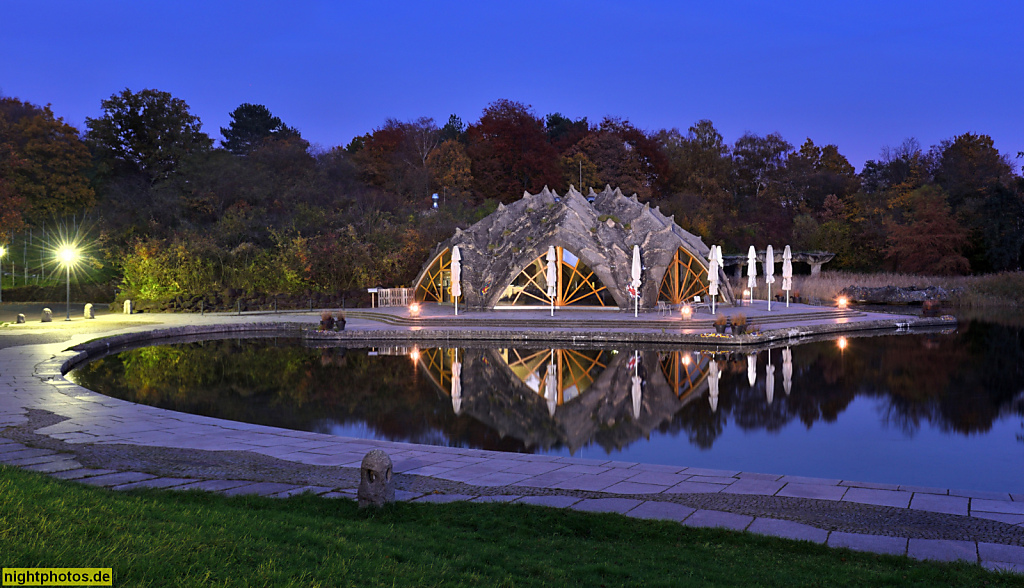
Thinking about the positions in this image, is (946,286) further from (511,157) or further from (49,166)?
(49,166)

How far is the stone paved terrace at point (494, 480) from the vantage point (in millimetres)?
5633

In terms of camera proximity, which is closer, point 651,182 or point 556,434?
point 556,434

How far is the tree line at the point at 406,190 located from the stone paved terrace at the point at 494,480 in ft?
77.0

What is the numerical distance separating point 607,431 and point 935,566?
6.28 m

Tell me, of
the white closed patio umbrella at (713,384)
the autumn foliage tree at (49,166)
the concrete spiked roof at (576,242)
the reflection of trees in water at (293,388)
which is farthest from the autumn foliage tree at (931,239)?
the autumn foliage tree at (49,166)

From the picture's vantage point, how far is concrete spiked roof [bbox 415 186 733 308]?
28.6m

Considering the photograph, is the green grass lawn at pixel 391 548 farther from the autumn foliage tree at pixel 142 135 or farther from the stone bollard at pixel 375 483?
the autumn foliage tree at pixel 142 135

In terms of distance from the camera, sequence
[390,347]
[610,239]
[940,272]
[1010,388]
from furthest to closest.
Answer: [940,272], [610,239], [390,347], [1010,388]

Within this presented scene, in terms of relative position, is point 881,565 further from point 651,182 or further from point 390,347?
point 651,182

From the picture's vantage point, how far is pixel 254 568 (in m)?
3.94

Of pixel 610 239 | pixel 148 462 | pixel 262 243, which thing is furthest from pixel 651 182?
pixel 148 462

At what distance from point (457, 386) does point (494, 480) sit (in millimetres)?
7183

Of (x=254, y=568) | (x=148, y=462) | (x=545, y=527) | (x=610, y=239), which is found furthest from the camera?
(x=610, y=239)

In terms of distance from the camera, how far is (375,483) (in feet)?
19.5
